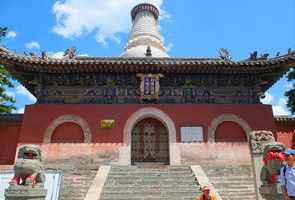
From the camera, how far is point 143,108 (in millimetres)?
11188

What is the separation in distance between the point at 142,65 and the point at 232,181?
4.83 m

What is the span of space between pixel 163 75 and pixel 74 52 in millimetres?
3444

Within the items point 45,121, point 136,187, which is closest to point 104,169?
point 136,187

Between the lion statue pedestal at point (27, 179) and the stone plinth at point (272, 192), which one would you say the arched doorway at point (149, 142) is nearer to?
the lion statue pedestal at point (27, 179)

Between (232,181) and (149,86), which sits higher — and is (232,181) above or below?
below

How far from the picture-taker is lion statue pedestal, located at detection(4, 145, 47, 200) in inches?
226

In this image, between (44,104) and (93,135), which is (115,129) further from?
(44,104)

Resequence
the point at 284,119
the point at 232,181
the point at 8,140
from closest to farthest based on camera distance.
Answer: the point at 232,181 → the point at 8,140 → the point at 284,119

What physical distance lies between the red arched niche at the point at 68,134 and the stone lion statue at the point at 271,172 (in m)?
6.85

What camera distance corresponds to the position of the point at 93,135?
426 inches

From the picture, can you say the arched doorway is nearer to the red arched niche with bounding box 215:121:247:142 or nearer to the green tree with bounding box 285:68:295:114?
the red arched niche with bounding box 215:121:247:142

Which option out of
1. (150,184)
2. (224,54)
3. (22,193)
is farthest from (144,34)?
(22,193)

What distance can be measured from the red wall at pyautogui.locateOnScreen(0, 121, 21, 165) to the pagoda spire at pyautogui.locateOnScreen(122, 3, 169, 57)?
22.4ft

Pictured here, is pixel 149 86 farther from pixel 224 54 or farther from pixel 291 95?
pixel 291 95
